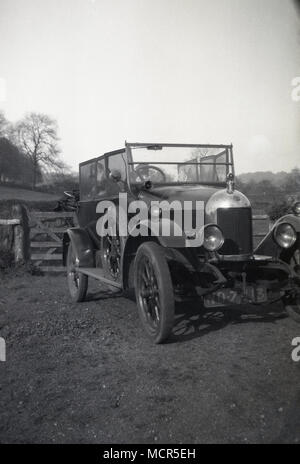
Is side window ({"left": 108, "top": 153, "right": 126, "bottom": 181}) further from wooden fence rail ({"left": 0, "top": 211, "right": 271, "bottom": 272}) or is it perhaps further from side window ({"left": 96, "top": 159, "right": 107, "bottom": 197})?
wooden fence rail ({"left": 0, "top": 211, "right": 271, "bottom": 272})

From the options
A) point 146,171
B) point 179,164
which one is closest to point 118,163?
point 146,171

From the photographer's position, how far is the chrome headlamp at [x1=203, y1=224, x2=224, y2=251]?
3871 mm

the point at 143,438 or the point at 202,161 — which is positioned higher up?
the point at 202,161

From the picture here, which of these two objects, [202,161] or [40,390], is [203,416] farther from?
[202,161]

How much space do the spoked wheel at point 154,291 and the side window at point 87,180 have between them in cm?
211

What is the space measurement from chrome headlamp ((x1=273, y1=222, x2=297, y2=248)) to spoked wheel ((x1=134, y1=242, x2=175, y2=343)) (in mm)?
1321

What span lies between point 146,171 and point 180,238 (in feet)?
4.71

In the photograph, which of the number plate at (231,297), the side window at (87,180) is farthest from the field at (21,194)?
the number plate at (231,297)

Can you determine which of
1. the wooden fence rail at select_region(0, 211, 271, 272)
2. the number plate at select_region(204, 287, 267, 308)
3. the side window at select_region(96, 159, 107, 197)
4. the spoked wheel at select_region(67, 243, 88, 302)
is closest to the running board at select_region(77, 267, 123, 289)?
the spoked wheel at select_region(67, 243, 88, 302)
